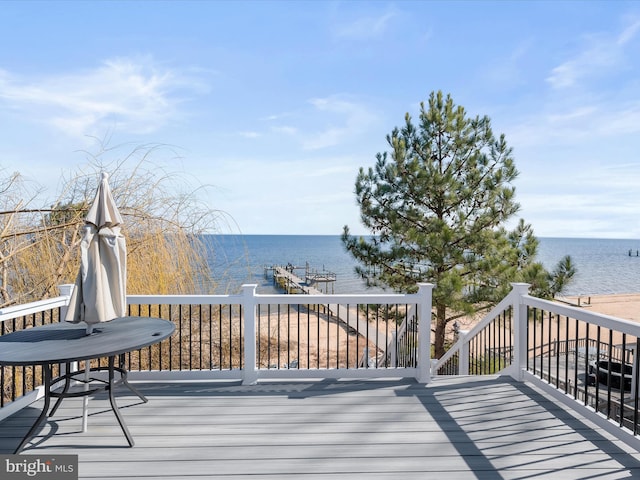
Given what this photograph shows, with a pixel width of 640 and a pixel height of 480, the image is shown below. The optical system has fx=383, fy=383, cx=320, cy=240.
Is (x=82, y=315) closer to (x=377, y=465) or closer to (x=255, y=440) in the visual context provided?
(x=255, y=440)

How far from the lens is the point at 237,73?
926 cm

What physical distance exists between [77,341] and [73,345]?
12 centimetres

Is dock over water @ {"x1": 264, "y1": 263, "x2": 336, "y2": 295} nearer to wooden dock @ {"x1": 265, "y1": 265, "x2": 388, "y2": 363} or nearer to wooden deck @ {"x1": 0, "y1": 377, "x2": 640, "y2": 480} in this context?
wooden dock @ {"x1": 265, "y1": 265, "x2": 388, "y2": 363}

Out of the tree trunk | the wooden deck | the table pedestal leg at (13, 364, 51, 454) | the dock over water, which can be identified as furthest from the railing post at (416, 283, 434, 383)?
the dock over water

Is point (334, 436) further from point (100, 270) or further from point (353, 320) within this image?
point (353, 320)

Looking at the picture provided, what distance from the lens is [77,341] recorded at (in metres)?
2.53

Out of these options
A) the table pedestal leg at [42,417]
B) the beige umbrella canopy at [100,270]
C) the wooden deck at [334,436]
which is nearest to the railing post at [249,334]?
the wooden deck at [334,436]

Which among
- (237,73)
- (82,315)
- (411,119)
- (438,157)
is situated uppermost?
(237,73)

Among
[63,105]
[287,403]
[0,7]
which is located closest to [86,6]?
[0,7]

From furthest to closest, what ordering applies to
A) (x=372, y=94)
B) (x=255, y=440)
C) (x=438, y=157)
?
(x=372, y=94) → (x=438, y=157) → (x=255, y=440)

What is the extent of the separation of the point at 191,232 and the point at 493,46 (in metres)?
9.17

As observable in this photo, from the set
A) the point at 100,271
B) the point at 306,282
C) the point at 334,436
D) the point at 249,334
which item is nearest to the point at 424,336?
the point at 334,436

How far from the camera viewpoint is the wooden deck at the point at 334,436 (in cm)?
218

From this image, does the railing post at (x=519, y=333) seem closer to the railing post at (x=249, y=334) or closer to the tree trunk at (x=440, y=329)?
the railing post at (x=249, y=334)
